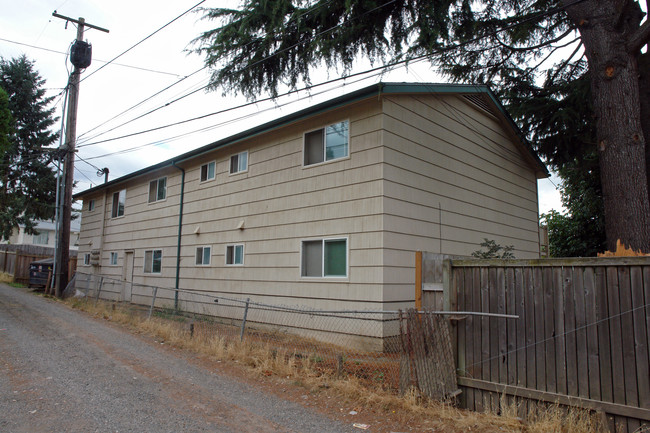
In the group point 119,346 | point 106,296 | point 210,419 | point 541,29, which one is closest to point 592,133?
point 541,29

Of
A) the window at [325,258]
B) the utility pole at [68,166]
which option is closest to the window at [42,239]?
the utility pole at [68,166]

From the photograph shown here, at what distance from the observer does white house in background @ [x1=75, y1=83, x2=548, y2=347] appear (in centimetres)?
907

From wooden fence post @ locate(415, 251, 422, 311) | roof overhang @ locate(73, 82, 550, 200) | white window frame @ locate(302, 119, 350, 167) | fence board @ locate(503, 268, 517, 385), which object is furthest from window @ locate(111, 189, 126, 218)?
fence board @ locate(503, 268, 517, 385)

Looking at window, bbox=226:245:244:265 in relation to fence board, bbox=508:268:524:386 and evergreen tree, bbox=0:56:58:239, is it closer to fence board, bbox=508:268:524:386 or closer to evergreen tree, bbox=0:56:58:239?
fence board, bbox=508:268:524:386

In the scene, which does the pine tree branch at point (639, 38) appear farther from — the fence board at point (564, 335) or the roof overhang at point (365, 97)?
the fence board at point (564, 335)

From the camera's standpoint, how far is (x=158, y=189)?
16.3m

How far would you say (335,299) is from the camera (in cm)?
940

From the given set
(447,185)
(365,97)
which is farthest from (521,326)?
(447,185)

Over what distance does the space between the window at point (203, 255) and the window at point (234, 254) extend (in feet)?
3.16

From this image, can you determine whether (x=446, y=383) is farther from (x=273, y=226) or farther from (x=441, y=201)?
(x=273, y=226)

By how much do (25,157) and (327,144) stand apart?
2997 cm

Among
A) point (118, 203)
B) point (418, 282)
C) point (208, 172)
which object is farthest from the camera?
point (118, 203)

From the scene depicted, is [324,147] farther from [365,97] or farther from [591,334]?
[591,334]

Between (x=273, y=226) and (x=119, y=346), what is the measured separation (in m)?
4.43
